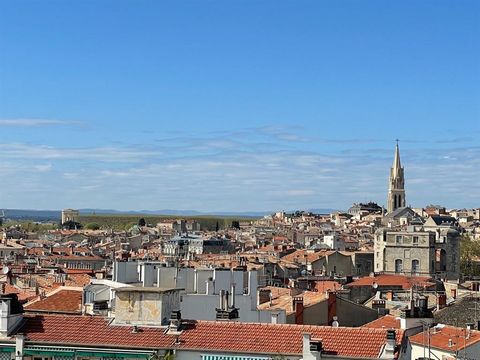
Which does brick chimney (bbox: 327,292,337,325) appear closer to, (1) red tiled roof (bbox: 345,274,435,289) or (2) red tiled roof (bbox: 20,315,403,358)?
(2) red tiled roof (bbox: 20,315,403,358)

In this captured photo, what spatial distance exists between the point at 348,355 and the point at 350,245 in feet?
339

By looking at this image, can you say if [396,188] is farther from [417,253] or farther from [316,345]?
[316,345]

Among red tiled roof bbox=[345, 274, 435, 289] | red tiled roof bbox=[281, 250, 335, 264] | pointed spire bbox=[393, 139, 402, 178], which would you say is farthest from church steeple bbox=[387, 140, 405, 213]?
red tiled roof bbox=[345, 274, 435, 289]

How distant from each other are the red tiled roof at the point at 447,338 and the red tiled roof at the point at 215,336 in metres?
9.13

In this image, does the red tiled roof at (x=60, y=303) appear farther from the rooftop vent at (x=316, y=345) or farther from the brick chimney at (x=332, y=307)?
the rooftop vent at (x=316, y=345)

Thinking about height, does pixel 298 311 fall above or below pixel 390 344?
below

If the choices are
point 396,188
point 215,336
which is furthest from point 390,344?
point 396,188

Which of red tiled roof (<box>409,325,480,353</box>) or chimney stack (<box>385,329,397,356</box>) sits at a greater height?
chimney stack (<box>385,329,397,356</box>)

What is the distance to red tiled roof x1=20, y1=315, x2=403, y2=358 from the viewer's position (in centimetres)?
2312

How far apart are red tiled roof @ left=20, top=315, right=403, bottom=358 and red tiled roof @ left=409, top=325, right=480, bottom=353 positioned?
9135mm

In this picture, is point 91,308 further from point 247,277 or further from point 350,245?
point 350,245

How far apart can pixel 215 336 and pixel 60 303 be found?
1413cm

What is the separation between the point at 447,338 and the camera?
35.4m

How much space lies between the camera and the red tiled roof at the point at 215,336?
23125 mm
